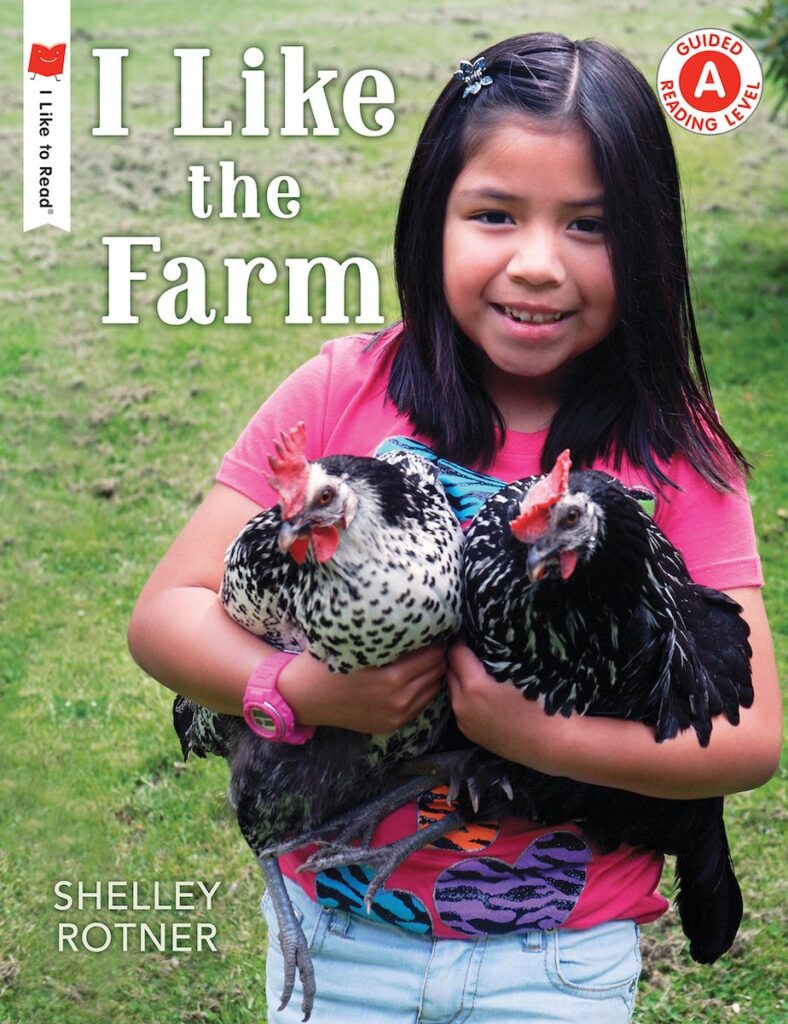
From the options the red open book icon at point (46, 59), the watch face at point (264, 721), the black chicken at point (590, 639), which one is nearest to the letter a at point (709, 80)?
the black chicken at point (590, 639)

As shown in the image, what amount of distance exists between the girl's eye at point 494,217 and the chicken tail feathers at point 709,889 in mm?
907

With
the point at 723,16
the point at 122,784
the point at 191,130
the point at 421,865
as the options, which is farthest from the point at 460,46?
the point at 421,865

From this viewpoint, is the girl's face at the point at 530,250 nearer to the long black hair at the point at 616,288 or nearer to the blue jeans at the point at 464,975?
the long black hair at the point at 616,288

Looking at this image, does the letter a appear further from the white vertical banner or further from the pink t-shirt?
the white vertical banner

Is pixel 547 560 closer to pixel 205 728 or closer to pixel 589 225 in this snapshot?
pixel 589 225

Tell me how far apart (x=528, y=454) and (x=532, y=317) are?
0.68 ft

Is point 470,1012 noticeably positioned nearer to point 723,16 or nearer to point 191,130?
point 191,130

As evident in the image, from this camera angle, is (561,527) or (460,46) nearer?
(561,527)

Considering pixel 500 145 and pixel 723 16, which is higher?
pixel 723 16

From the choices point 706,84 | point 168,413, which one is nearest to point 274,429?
point 706,84

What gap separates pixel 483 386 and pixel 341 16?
8088 mm

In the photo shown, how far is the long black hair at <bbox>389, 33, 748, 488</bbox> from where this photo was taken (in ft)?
5.79

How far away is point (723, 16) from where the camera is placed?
8297mm

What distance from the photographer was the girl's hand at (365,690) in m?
1.58
